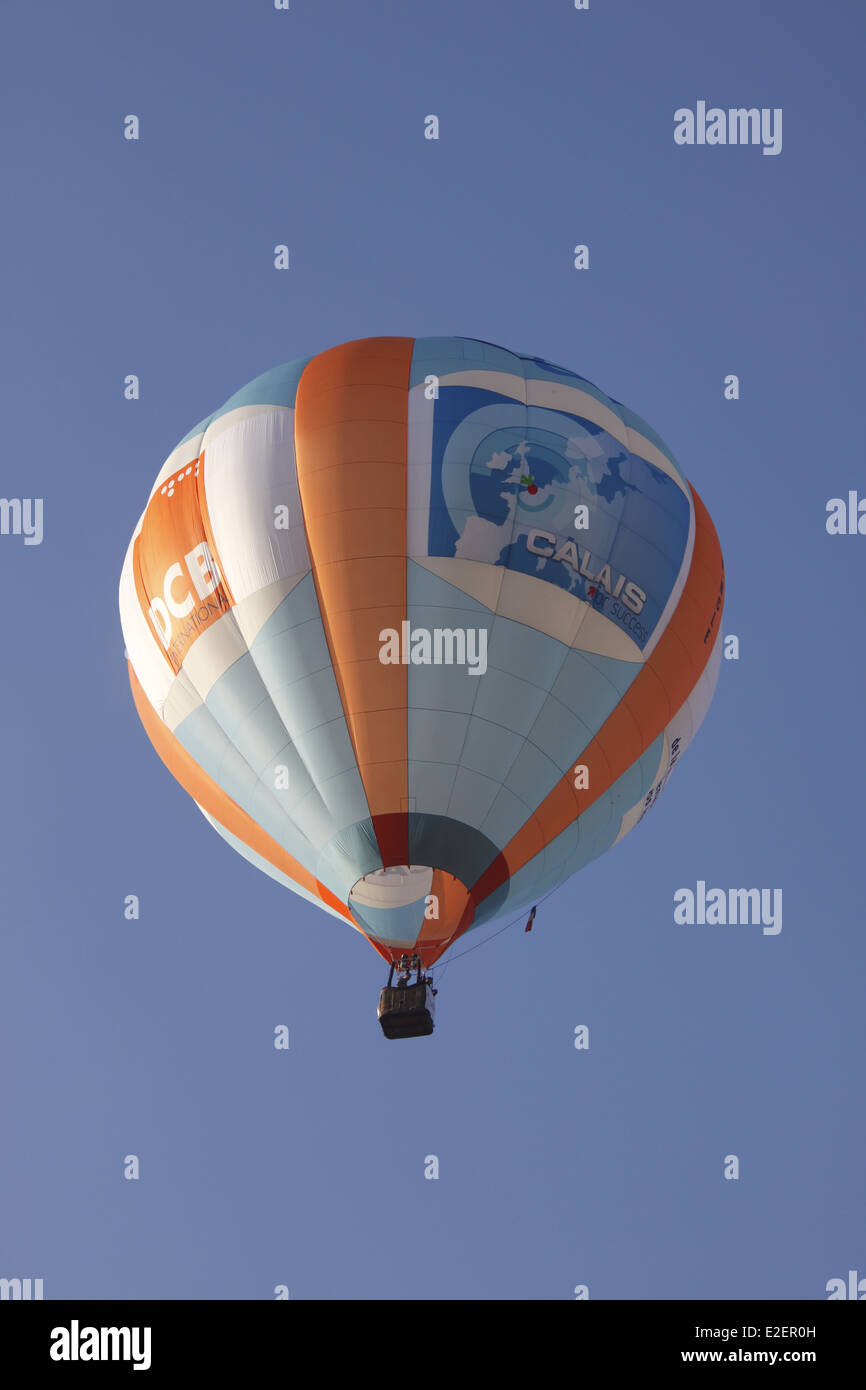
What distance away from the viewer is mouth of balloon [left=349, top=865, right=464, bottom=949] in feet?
69.6

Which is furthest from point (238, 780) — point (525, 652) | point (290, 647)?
point (525, 652)

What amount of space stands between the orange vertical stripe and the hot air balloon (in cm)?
2

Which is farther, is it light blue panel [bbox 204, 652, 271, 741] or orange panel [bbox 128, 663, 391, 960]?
orange panel [bbox 128, 663, 391, 960]

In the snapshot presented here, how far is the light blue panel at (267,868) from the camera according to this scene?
22.3 metres

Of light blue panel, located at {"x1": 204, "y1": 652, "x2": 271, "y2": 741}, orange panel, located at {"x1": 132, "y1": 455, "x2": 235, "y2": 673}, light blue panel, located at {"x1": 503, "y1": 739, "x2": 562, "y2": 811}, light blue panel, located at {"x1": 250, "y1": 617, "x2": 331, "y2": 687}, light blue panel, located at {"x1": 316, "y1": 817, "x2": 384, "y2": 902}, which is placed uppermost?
orange panel, located at {"x1": 132, "y1": 455, "x2": 235, "y2": 673}

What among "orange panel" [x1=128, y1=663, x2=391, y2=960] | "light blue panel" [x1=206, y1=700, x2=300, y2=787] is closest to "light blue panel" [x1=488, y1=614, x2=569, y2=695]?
"light blue panel" [x1=206, y1=700, x2=300, y2=787]

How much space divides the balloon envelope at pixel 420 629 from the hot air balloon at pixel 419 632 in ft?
0.08

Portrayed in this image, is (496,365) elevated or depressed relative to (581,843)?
elevated

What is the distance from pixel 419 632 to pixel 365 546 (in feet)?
3.37

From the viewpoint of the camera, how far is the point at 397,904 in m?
21.3

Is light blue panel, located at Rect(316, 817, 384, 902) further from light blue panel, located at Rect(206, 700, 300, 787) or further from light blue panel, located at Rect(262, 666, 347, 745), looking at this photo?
light blue panel, located at Rect(262, 666, 347, 745)

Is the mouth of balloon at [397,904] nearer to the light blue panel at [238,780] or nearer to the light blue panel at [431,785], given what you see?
the light blue panel at [431,785]

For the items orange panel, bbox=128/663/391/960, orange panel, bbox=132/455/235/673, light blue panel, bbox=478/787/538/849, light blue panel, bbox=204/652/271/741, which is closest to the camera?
light blue panel, bbox=478/787/538/849

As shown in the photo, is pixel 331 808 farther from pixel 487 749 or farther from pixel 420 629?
pixel 420 629
